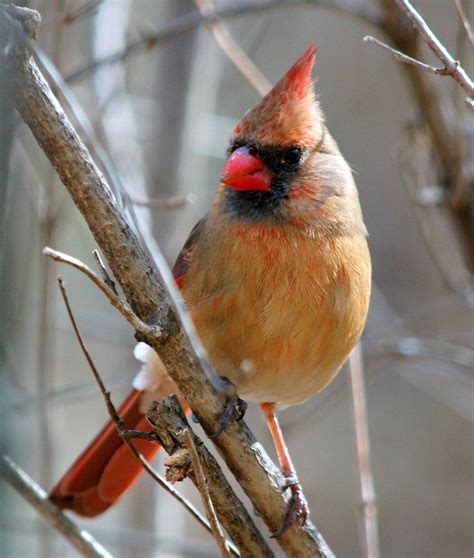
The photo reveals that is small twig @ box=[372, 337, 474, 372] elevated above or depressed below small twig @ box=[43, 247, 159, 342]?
below

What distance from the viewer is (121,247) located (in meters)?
1.82

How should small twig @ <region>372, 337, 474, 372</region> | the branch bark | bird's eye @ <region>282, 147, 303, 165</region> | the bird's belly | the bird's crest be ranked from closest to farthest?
the branch bark
the bird's belly
the bird's crest
bird's eye @ <region>282, 147, 303, 165</region>
small twig @ <region>372, 337, 474, 372</region>

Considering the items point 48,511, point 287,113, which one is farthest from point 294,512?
point 287,113

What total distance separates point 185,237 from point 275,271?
4.67ft

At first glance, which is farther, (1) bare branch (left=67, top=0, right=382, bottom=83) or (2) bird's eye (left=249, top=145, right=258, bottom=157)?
(1) bare branch (left=67, top=0, right=382, bottom=83)

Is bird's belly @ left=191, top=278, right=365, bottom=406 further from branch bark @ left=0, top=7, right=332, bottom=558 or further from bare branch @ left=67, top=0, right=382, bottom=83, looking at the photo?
bare branch @ left=67, top=0, right=382, bottom=83

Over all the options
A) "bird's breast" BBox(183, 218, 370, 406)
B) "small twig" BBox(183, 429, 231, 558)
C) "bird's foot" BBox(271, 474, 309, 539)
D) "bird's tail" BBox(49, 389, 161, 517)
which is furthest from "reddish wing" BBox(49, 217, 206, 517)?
"small twig" BBox(183, 429, 231, 558)

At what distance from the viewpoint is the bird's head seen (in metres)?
2.45

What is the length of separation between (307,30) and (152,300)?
15.6 ft

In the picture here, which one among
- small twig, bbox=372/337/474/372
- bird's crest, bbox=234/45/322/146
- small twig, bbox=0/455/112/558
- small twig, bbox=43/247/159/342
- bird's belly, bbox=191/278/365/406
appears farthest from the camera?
small twig, bbox=372/337/474/372

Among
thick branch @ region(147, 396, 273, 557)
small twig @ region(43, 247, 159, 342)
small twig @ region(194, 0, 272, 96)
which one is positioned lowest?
thick branch @ region(147, 396, 273, 557)

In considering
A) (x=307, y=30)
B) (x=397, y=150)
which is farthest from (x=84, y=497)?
(x=307, y=30)

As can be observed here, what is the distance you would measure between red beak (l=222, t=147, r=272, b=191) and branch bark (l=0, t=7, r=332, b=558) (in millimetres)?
640

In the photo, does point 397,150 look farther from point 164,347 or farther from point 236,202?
point 164,347
